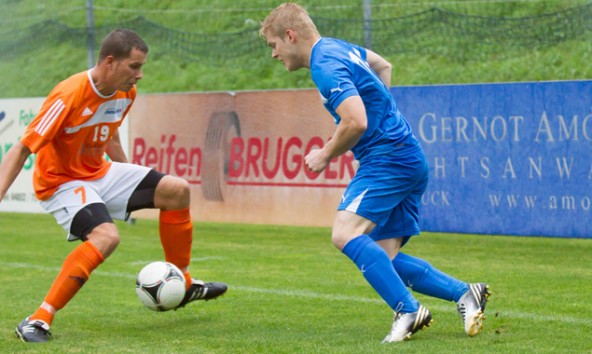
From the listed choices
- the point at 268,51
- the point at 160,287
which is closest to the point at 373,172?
the point at 160,287

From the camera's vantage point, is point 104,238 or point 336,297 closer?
point 104,238

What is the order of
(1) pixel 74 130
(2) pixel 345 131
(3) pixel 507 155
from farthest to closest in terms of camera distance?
1. (3) pixel 507 155
2. (1) pixel 74 130
3. (2) pixel 345 131

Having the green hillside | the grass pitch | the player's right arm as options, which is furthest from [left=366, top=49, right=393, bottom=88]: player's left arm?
the green hillside

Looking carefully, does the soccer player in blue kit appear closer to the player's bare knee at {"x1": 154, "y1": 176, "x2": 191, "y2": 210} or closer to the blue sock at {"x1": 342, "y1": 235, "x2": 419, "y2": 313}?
the blue sock at {"x1": 342, "y1": 235, "x2": 419, "y2": 313}

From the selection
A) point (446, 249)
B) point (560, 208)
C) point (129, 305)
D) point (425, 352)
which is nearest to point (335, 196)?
point (446, 249)

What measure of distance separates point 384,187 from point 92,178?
1.96 m

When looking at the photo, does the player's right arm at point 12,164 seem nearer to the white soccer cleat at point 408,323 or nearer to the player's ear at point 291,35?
the player's ear at point 291,35

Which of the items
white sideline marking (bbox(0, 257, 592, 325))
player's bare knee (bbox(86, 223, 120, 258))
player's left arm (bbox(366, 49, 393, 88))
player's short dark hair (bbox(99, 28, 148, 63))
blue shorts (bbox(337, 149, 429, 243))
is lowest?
white sideline marking (bbox(0, 257, 592, 325))

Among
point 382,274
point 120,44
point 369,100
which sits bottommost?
point 382,274

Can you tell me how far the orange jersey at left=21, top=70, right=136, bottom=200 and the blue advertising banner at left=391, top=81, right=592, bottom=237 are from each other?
17.1 feet

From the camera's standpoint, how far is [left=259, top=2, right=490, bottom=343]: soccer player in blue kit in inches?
221

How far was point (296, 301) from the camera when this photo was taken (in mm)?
7527

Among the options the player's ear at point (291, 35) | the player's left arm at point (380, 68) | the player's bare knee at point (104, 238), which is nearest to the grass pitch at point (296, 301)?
the player's bare knee at point (104, 238)

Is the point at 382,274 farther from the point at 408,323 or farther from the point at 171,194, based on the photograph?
the point at 171,194
